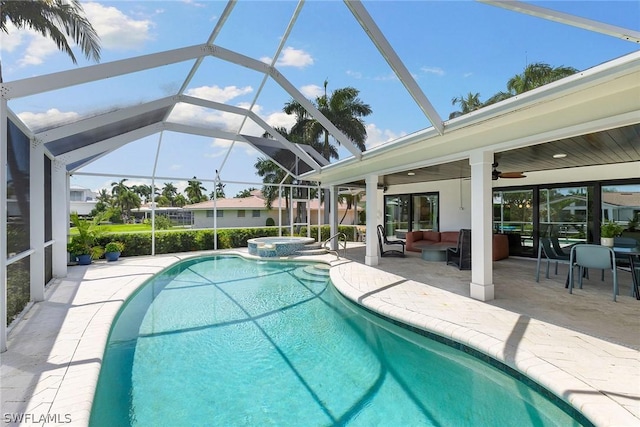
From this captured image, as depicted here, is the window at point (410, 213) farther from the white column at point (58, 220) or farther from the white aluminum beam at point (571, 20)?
the white column at point (58, 220)

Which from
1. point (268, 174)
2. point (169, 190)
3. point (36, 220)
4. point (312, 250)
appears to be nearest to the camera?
point (36, 220)

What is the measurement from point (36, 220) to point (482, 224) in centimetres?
821

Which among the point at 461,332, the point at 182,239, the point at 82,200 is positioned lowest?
the point at 461,332

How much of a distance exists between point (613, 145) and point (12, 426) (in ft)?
31.0

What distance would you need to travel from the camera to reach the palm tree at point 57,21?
6.71 metres

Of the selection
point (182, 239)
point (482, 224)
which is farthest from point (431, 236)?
point (182, 239)

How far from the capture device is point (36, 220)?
223 inches

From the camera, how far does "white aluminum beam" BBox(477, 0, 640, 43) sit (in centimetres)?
319

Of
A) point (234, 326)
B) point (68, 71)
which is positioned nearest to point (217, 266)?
point (234, 326)

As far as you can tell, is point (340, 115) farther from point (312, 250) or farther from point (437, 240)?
point (437, 240)

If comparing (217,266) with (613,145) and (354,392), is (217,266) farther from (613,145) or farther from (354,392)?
(613,145)

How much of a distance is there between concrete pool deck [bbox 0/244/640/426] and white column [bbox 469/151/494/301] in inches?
14.8

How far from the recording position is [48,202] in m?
7.67

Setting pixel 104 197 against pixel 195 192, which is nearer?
pixel 104 197
